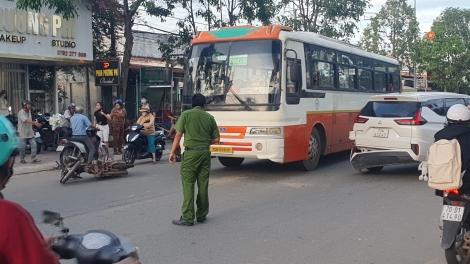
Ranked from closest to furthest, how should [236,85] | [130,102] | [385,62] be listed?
1. [236,85]
2. [385,62]
3. [130,102]

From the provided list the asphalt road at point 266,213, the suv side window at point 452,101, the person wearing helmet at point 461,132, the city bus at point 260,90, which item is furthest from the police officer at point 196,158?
the suv side window at point 452,101

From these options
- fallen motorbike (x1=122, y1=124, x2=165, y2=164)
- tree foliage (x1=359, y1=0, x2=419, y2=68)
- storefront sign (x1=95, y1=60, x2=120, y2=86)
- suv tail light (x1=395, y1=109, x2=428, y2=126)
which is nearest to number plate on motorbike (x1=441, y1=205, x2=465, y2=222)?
suv tail light (x1=395, y1=109, x2=428, y2=126)

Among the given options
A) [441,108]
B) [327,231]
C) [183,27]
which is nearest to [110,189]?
[327,231]

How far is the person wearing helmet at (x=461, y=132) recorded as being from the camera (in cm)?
510

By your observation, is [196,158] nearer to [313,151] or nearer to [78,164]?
[78,164]

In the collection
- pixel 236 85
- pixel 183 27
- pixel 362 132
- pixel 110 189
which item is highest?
pixel 183 27

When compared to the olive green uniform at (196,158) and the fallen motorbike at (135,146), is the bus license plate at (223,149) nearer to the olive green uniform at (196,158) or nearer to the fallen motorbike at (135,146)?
the olive green uniform at (196,158)

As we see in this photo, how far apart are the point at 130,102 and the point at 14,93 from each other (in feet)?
24.9

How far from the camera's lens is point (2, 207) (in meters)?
1.79

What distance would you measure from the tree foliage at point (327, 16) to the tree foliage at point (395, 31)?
1205cm

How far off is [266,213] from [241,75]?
3886 millimetres

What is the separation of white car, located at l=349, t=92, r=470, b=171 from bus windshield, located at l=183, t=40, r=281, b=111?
204cm

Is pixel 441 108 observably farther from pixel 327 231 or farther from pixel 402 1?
pixel 402 1

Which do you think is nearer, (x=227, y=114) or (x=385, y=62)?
(x=227, y=114)
